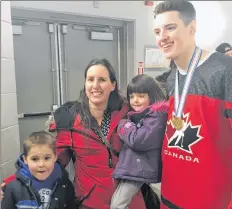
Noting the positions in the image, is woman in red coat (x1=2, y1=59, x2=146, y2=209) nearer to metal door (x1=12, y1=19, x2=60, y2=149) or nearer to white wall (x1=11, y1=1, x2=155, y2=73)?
white wall (x1=11, y1=1, x2=155, y2=73)

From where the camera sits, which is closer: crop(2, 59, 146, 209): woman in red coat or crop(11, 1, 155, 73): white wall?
crop(2, 59, 146, 209): woman in red coat

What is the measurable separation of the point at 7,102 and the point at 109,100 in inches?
19.8

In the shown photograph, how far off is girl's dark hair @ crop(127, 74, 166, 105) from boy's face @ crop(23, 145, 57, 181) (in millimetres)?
420

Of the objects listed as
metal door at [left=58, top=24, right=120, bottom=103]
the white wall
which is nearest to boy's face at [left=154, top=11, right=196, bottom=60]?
the white wall

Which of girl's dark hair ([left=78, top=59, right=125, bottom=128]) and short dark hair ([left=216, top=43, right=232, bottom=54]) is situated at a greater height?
short dark hair ([left=216, top=43, right=232, bottom=54])

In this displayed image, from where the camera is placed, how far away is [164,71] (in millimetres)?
1065

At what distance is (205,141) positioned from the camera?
0.81 m

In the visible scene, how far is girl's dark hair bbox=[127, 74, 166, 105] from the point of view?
41.7 inches

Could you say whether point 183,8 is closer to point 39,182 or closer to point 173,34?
point 173,34

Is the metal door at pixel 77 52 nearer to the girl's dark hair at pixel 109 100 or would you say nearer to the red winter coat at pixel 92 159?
the girl's dark hair at pixel 109 100

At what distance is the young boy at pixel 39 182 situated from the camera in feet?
3.35

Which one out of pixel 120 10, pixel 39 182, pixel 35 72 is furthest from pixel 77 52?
pixel 39 182

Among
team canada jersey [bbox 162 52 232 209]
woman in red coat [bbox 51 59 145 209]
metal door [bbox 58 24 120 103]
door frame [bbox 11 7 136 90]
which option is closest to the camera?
team canada jersey [bbox 162 52 232 209]

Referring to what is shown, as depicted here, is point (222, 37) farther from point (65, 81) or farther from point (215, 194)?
point (65, 81)
